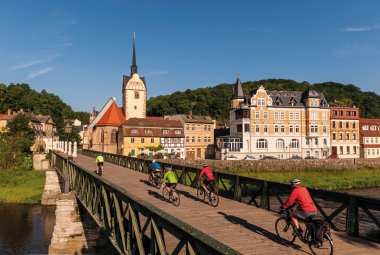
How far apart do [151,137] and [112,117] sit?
13090 mm

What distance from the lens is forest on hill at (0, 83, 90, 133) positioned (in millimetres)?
101125

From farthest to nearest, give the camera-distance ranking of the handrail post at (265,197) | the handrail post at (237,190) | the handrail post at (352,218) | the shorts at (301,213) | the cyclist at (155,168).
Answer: the cyclist at (155,168)
the handrail post at (237,190)
the handrail post at (265,197)
the handrail post at (352,218)
the shorts at (301,213)

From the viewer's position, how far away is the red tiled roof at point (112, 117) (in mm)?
71069

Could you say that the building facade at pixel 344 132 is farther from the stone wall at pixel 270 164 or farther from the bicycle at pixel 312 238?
the bicycle at pixel 312 238

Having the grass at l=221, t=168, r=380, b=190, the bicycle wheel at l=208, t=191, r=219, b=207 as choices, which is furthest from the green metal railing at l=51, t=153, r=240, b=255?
the grass at l=221, t=168, r=380, b=190

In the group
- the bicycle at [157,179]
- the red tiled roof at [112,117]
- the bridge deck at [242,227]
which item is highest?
the red tiled roof at [112,117]

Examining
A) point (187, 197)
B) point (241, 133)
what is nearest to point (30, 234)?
point (187, 197)

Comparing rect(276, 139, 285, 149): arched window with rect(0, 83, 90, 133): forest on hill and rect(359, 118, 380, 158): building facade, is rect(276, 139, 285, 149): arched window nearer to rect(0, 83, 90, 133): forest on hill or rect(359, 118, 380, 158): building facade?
rect(359, 118, 380, 158): building facade

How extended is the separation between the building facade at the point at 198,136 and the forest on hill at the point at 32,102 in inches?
2102

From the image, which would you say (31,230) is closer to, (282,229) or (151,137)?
(282,229)

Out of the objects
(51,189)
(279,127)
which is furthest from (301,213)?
(279,127)

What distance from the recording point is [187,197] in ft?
49.1

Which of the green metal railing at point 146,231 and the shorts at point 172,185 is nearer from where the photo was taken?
the green metal railing at point 146,231

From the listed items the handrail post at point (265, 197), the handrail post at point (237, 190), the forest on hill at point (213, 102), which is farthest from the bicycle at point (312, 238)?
the forest on hill at point (213, 102)
